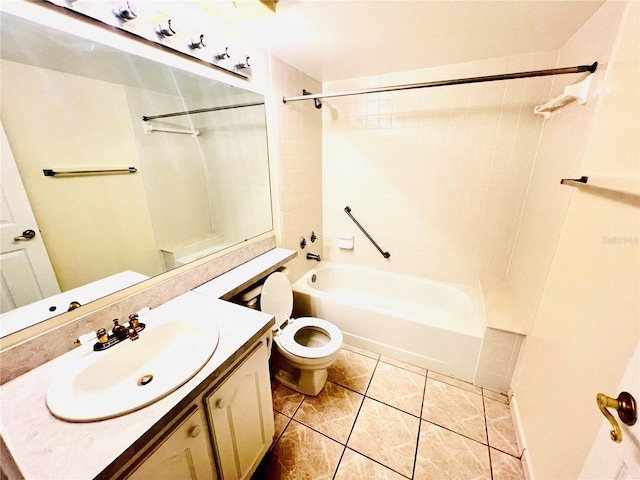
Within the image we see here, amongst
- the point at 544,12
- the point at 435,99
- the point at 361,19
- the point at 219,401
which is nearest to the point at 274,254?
the point at 219,401

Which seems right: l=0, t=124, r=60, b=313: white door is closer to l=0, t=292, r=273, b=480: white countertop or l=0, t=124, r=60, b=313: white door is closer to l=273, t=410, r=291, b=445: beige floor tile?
l=0, t=292, r=273, b=480: white countertop

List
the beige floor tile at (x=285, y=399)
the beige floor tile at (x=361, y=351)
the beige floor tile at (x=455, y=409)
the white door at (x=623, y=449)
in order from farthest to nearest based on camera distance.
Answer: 1. the beige floor tile at (x=361, y=351)
2. the beige floor tile at (x=285, y=399)
3. the beige floor tile at (x=455, y=409)
4. the white door at (x=623, y=449)

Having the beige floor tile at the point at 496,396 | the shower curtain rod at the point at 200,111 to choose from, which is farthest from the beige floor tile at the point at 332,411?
the shower curtain rod at the point at 200,111

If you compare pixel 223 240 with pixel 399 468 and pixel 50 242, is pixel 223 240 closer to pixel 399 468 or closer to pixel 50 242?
pixel 50 242

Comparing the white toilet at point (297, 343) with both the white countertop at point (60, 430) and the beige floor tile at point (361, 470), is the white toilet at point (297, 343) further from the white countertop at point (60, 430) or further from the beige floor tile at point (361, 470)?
the white countertop at point (60, 430)

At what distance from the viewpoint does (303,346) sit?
171 centimetres

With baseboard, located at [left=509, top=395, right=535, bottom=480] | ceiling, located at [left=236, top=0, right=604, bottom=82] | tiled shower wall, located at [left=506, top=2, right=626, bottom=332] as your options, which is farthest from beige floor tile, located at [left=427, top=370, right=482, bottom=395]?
ceiling, located at [left=236, top=0, right=604, bottom=82]

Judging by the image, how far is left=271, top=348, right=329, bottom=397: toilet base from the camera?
167cm

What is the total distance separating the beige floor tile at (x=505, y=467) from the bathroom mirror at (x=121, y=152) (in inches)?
76.5

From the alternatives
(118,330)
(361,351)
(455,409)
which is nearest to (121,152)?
(118,330)

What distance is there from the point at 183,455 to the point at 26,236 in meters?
0.97

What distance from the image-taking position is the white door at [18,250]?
0.86m

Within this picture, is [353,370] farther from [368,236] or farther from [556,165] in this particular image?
[556,165]

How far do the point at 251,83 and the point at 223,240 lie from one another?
103 cm
